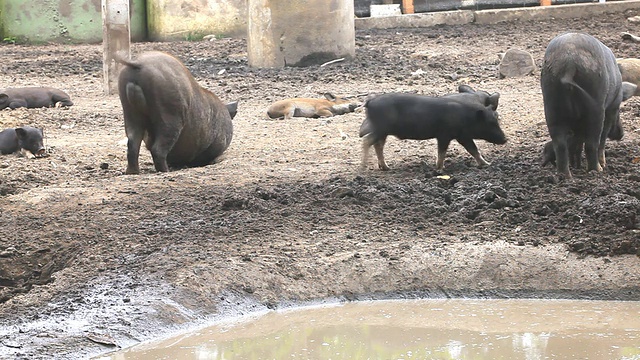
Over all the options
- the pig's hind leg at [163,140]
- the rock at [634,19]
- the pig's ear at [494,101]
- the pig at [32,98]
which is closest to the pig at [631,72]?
the pig's ear at [494,101]

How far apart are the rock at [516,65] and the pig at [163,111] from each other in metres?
5.53

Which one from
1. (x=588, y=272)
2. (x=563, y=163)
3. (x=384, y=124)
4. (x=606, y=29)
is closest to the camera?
(x=588, y=272)

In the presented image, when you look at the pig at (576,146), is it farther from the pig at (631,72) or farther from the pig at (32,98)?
the pig at (32,98)

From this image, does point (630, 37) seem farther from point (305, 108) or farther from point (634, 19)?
point (305, 108)

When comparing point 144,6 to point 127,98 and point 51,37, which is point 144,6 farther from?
point 127,98

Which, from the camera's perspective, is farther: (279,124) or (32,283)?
(279,124)

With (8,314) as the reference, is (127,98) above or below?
above

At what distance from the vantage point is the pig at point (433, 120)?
27.4ft

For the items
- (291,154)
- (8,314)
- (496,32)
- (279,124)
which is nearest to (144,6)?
(496,32)

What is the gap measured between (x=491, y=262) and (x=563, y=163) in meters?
1.69

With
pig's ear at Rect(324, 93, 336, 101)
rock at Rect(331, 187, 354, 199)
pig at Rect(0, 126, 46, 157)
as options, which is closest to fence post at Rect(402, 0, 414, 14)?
pig's ear at Rect(324, 93, 336, 101)

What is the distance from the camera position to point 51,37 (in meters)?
22.3

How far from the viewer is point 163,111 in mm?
8648

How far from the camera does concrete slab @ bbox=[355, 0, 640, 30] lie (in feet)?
65.6
